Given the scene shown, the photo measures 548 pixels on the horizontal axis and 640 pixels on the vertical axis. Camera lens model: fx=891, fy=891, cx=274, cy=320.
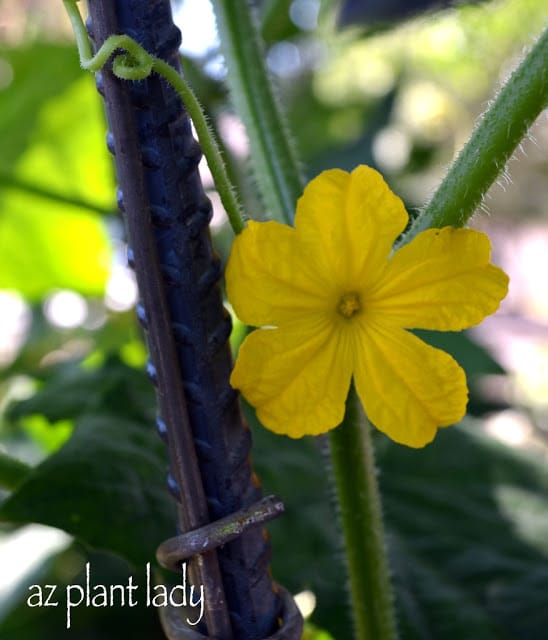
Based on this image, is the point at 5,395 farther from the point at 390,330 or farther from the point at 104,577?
the point at 390,330

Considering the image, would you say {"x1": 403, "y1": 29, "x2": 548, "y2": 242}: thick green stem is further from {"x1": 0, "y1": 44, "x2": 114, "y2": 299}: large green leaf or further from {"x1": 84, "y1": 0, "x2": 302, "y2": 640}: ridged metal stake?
{"x1": 0, "y1": 44, "x2": 114, "y2": 299}: large green leaf

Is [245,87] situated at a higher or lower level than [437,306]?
higher

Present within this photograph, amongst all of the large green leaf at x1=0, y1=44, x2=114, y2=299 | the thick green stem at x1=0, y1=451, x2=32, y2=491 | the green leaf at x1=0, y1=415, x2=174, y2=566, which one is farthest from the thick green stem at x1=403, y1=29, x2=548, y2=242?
the large green leaf at x1=0, y1=44, x2=114, y2=299

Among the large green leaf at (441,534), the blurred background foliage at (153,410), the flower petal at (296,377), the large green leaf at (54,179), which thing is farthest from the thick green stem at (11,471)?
the large green leaf at (54,179)

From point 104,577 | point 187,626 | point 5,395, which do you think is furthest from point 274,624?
point 5,395

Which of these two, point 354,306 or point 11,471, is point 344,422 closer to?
point 354,306

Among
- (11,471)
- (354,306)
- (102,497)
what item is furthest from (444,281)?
(11,471)

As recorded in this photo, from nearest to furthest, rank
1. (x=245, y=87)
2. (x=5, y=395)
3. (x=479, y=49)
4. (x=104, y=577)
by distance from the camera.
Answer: (x=245, y=87) → (x=104, y=577) → (x=5, y=395) → (x=479, y=49)

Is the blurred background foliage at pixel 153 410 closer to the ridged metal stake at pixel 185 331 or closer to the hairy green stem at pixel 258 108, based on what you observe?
the hairy green stem at pixel 258 108
